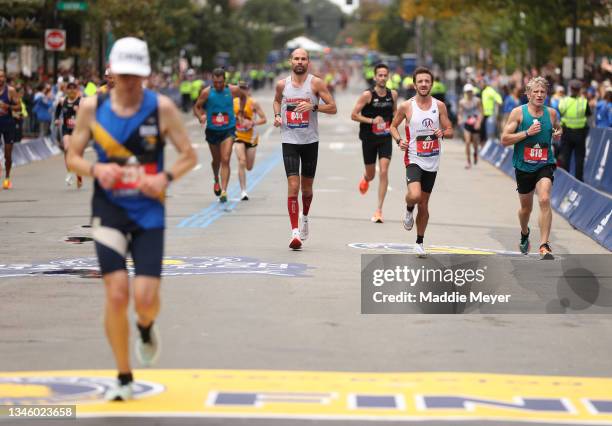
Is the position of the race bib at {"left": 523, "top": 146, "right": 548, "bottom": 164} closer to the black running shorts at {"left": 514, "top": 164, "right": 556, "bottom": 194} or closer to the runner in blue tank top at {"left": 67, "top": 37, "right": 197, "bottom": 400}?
the black running shorts at {"left": 514, "top": 164, "right": 556, "bottom": 194}

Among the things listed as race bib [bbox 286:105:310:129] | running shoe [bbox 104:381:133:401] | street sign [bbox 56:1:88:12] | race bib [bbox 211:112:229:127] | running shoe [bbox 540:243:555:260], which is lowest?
running shoe [bbox 540:243:555:260]

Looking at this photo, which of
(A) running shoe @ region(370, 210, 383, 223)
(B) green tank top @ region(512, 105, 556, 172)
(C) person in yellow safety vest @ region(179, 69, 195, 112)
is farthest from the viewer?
(C) person in yellow safety vest @ region(179, 69, 195, 112)

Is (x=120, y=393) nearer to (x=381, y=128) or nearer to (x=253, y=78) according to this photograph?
(x=381, y=128)

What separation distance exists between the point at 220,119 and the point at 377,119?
3379 millimetres

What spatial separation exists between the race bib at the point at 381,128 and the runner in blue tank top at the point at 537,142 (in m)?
3.71

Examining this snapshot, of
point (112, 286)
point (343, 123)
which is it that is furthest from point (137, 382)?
point (343, 123)

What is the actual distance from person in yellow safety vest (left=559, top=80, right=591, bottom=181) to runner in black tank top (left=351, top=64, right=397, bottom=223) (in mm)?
7159

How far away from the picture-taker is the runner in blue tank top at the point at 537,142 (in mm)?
14766

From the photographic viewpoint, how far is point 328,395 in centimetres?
820

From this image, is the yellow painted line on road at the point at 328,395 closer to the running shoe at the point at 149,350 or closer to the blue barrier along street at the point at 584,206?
the running shoe at the point at 149,350

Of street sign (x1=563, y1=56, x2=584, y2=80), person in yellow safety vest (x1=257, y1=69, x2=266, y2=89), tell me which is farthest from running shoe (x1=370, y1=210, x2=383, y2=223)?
person in yellow safety vest (x1=257, y1=69, x2=266, y2=89)

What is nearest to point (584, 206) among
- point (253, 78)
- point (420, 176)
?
point (420, 176)

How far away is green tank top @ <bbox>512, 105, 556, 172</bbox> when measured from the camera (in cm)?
1489

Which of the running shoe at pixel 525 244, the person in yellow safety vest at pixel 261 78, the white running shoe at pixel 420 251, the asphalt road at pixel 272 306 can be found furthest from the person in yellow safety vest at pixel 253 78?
the white running shoe at pixel 420 251
